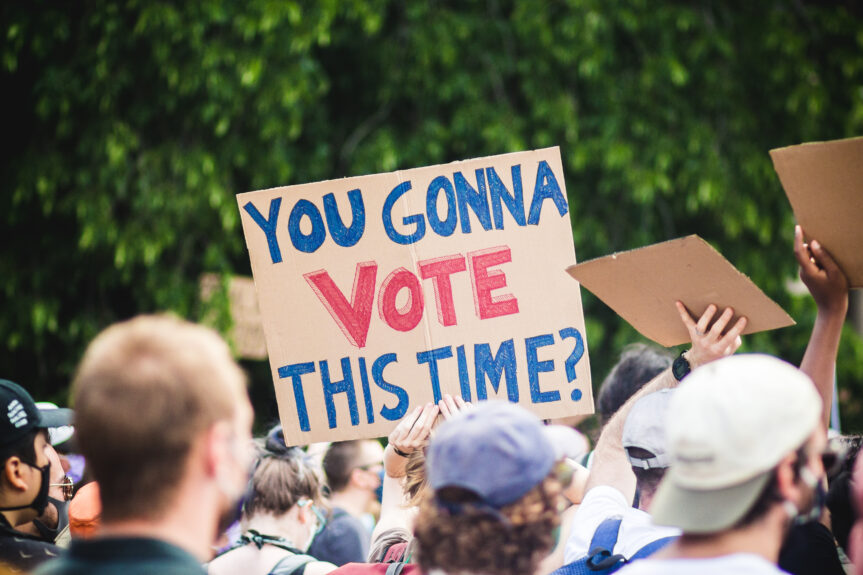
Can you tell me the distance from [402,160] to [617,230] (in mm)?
1780

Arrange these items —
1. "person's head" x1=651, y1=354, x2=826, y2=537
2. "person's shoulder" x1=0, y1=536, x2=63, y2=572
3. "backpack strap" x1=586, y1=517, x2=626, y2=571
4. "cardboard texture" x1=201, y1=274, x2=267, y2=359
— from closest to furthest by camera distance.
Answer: "person's head" x1=651, y1=354, x2=826, y2=537 → "backpack strap" x1=586, y1=517, x2=626, y2=571 → "person's shoulder" x1=0, y1=536, x2=63, y2=572 → "cardboard texture" x1=201, y1=274, x2=267, y2=359

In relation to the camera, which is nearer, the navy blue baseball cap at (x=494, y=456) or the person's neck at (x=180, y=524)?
the person's neck at (x=180, y=524)

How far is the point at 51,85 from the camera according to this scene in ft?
19.6

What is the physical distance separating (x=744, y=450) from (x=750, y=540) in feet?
0.48

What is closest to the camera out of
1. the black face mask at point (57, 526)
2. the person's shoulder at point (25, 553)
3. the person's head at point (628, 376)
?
the person's shoulder at point (25, 553)

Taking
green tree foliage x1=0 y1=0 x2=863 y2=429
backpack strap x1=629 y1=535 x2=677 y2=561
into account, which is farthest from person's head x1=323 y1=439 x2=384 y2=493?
backpack strap x1=629 y1=535 x2=677 y2=561

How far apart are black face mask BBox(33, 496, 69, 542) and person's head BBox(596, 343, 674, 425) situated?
6.43 ft

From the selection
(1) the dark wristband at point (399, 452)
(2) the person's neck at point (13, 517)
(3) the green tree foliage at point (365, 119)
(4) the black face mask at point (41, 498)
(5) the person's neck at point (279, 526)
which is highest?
(3) the green tree foliage at point (365, 119)

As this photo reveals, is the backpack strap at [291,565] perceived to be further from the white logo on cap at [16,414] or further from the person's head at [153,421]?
the person's head at [153,421]

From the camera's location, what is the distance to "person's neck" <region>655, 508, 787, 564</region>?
140 cm

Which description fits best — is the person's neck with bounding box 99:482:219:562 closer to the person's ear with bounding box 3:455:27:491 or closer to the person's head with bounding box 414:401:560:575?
the person's head with bounding box 414:401:560:575

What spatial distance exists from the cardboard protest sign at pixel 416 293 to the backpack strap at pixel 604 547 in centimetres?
48

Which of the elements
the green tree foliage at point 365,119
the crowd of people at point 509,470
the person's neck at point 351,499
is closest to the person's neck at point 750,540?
the crowd of people at point 509,470

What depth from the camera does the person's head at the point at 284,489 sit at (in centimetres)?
305
